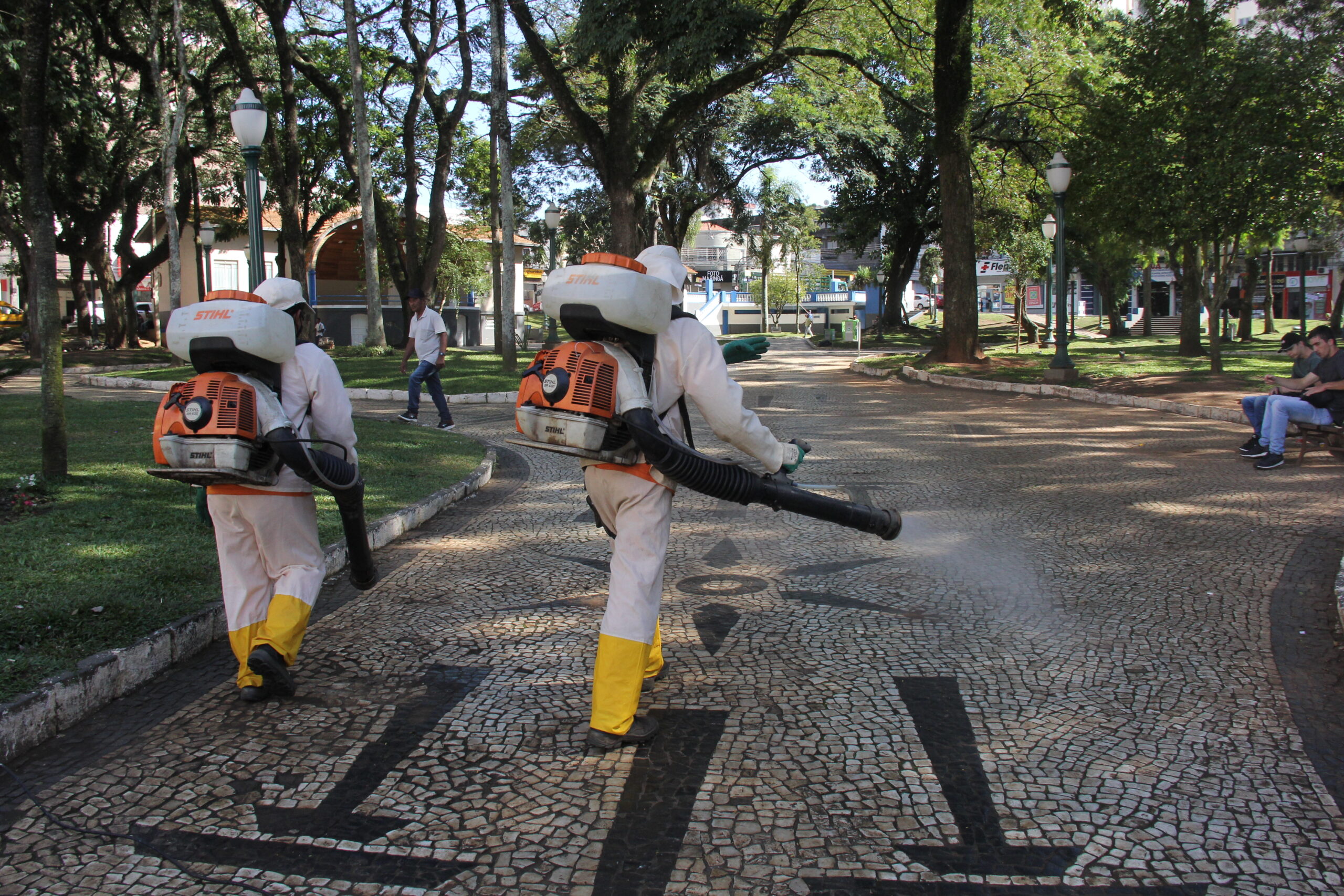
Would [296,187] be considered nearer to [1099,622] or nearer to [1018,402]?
[1018,402]

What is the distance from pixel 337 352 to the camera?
84.2ft

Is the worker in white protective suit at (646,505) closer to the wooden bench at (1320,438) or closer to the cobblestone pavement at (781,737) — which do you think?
the cobblestone pavement at (781,737)

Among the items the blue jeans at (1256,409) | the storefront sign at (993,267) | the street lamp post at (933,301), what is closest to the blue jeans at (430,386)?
the blue jeans at (1256,409)

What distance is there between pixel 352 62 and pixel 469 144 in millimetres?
13150

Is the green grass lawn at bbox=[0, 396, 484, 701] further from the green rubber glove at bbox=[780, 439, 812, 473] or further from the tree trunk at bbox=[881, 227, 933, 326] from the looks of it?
the tree trunk at bbox=[881, 227, 933, 326]

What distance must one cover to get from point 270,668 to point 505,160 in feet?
59.6

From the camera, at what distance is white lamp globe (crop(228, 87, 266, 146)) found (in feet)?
30.9

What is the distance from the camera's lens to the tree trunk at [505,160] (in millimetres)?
20156

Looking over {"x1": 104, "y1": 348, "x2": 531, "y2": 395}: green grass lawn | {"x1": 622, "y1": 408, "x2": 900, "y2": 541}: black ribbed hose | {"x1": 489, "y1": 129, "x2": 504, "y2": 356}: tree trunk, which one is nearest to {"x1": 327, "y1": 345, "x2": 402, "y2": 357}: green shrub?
{"x1": 104, "y1": 348, "x2": 531, "y2": 395}: green grass lawn

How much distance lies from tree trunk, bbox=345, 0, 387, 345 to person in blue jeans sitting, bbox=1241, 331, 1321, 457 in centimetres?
1984

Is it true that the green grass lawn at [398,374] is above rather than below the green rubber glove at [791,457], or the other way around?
above

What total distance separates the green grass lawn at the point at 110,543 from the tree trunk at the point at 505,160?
1035 centimetres

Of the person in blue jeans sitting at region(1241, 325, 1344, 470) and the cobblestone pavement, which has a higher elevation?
the person in blue jeans sitting at region(1241, 325, 1344, 470)

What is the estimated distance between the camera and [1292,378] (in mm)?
9688
